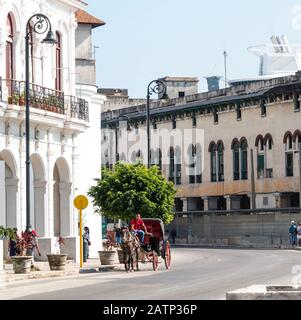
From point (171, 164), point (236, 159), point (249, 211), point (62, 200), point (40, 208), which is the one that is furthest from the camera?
point (171, 164)

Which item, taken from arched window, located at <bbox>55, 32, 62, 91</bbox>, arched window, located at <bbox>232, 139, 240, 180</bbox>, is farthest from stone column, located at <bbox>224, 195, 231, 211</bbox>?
arched window, located at <bbox>55, 32, 62, 91</bbox>

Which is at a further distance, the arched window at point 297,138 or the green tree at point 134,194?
the arched window at point 297,138

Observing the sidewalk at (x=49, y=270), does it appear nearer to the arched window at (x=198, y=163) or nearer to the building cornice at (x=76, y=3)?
the building cornice at (x=76, y=3)

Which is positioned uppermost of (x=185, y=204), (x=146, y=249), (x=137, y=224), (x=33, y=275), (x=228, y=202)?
(x=185, y=204)

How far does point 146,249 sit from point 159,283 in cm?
1082

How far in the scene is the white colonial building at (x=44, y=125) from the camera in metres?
52.0

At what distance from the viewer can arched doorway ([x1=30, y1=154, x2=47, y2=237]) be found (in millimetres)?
54875

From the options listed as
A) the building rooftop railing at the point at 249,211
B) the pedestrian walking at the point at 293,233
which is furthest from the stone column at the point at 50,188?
the building rooftop railing at the point at 249,211

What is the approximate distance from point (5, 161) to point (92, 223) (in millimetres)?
12707

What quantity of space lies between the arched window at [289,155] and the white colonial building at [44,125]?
38217 mm

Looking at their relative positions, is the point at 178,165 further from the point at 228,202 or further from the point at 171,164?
the point at 228,202

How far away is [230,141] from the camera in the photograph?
107m

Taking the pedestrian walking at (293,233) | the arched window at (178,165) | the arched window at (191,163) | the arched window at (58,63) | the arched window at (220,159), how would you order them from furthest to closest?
the arched window at (178,165), the arched window at (191,163), the arched window at (220,159), the pedestrian walking at (293,233), the arched window at (58,63)

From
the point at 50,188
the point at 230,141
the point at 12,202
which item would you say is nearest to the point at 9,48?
the point at 12,202
